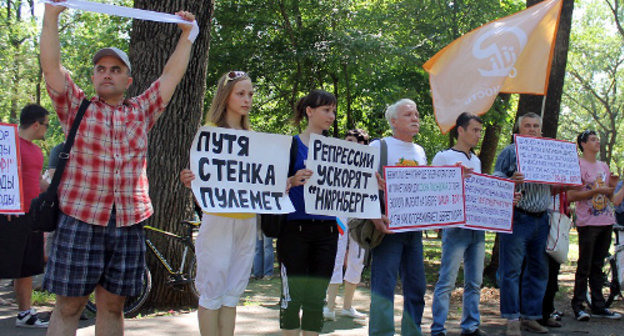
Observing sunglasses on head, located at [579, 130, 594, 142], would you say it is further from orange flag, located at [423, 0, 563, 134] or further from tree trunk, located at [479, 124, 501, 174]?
tree trunk, located at [479, 124, 501, 174]

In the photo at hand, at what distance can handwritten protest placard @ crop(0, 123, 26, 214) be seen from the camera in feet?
19.0

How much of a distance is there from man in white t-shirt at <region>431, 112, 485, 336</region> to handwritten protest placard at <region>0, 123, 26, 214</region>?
403 cm

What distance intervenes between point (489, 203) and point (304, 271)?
2375 millimetres

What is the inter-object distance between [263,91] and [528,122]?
12490 mm

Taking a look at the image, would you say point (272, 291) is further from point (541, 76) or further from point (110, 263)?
point (110, 263)

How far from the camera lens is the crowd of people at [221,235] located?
11.6 feet

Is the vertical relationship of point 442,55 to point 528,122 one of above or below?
above

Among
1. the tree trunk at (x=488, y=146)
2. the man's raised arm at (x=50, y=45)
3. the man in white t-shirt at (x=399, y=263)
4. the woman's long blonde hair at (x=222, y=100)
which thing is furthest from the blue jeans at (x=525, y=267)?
the tree trunk at (x=488, y=146)

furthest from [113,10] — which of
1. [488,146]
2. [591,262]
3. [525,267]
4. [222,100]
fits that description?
[488,146]

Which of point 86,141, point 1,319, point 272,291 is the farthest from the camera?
point 272,291

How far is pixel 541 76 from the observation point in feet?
22.5

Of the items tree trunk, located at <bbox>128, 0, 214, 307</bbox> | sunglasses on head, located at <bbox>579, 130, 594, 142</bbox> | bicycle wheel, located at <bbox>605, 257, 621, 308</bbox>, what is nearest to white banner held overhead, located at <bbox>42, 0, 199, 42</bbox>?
tree trunk, located at <bbox>128, 0, 214, 307</bbox>

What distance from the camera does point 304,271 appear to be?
14.3ft

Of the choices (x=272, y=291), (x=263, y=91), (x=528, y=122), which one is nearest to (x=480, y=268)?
(x=528, y=122)
